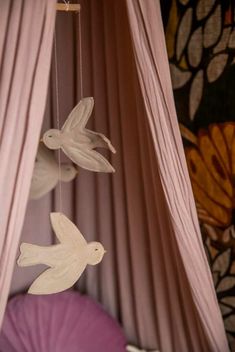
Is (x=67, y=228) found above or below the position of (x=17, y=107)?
below

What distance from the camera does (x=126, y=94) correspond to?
61.5 inches

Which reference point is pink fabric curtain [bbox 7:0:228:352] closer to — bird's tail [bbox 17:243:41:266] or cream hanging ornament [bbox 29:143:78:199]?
cream hanging ornament [bbox 29:143:78:199]

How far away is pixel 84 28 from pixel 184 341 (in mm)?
1271

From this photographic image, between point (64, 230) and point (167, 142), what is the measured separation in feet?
1.38

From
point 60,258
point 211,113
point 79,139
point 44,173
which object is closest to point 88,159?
point 79,139

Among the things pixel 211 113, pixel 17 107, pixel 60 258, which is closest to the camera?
pixel 17 107

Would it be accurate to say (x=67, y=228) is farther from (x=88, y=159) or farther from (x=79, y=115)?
(x=79, y=115)

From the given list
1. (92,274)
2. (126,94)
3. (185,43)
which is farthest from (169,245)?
(185,43)

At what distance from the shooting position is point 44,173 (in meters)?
1.41

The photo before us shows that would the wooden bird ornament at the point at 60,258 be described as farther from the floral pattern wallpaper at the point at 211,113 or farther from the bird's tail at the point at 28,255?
the floral pattern wallpaper at the point at 211,113

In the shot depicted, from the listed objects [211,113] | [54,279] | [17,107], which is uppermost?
[211,113]

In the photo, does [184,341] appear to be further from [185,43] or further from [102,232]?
[185,43]

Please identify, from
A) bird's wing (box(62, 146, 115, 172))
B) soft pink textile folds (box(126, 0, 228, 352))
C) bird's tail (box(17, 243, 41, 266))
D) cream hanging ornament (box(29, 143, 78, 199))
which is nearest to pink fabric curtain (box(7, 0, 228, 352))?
soft pink textile folds (box(126, 0, 228, 352))

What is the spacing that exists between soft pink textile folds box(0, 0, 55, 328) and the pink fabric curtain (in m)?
0.34
